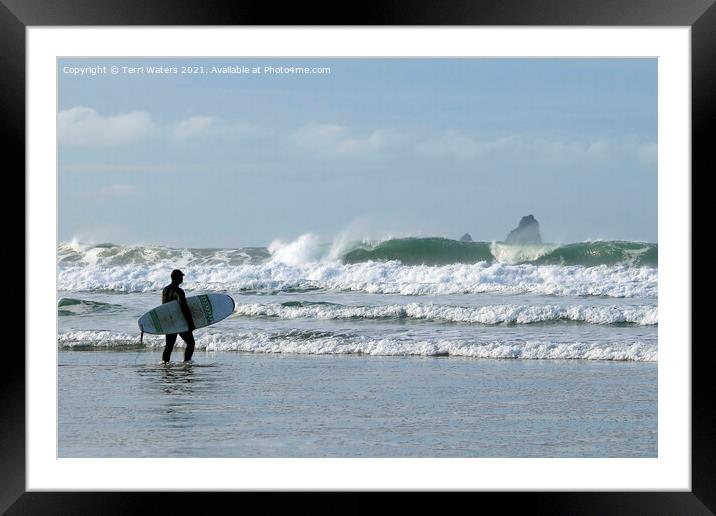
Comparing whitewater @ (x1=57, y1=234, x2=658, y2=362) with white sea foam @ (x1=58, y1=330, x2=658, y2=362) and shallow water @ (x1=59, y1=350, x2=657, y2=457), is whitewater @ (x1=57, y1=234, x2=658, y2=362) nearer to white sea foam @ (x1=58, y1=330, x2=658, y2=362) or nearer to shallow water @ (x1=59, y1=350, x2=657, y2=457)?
white sea foam @ (x1=58, y1=330, x2=658, y2=362)

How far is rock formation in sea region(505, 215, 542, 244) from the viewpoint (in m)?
14.3

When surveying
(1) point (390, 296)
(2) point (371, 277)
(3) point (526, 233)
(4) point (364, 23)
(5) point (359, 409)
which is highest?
(4) point (364, 23)

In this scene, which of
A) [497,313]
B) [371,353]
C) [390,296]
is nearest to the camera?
[371,353]

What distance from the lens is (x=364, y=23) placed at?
3.70 metres

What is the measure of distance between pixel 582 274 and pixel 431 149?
10.1ft

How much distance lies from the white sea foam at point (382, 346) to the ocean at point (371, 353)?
30 mm

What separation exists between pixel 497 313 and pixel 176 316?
4.66 m

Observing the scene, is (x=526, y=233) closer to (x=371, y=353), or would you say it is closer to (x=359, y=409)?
(x=371, y=353)

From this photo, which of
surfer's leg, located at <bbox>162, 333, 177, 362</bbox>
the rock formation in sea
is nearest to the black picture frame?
surfer's leg, located at <bbox>162, 333, 177, 362</bbox>

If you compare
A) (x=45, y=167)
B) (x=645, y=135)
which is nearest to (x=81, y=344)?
(x=45, y=167)

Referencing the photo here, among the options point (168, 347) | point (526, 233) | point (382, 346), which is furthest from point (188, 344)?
point (526, 233)

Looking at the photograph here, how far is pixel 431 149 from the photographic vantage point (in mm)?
14273

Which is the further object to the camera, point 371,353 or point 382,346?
point 382,346

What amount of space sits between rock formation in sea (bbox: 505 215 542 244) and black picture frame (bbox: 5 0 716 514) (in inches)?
413
